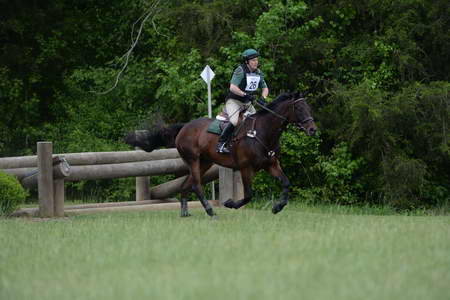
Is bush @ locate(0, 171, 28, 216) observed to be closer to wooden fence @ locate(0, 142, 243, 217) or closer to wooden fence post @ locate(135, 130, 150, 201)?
wooden fence @ locate(0, 142, 243, 217)

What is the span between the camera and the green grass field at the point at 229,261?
236 inches

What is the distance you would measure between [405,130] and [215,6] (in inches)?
255

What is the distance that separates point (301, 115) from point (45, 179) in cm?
475

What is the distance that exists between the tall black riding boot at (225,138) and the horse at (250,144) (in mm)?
97

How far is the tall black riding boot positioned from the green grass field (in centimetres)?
204

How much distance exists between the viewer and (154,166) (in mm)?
15570

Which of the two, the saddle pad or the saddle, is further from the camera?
the saddle pad

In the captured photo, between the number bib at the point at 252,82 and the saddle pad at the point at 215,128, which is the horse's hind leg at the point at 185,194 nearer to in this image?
the saddle pad at the point at 215,128

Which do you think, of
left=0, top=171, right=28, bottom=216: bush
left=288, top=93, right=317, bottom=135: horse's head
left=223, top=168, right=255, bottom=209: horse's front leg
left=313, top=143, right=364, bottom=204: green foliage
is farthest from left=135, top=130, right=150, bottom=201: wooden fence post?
left=313, top=143, right=364, bottom=204: green foliage

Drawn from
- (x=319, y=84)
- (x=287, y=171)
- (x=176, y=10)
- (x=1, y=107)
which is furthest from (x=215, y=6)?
(x=1, y=107)

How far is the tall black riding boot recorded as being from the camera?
1309cm

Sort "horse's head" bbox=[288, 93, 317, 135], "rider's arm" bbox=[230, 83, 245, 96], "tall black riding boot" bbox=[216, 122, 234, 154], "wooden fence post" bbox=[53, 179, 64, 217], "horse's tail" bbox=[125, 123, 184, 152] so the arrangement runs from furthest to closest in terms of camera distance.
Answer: "horse's tail" bbox=[125, 123, 184, 152], "wooden fence post" bbox=[53, 179, 64, 217], "tall black riding boot" bbox=[216, 122, 234, 154], "rider's arm" bbox=[230, 83, 245, 96], "horse's head" bbox=[288, 93, 317, 135]

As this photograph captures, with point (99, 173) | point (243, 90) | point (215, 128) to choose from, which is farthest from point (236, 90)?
point (99, 173)

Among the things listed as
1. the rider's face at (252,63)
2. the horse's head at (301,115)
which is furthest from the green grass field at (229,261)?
the rider's face at (252,63)
